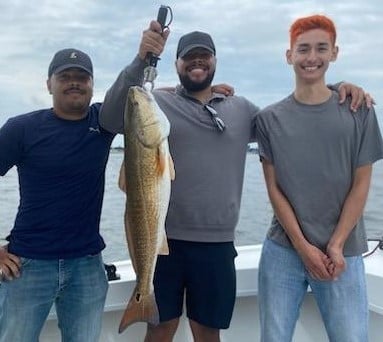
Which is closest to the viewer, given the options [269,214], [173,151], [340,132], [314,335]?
[340,132]

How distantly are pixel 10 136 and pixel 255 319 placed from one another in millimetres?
2542

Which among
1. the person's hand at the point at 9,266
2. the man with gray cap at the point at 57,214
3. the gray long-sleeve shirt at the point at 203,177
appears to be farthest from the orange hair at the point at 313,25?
the person's hand at the point at 9,266

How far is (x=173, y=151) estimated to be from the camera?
380cm

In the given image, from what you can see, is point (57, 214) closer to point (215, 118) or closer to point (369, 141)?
point (215, 118)

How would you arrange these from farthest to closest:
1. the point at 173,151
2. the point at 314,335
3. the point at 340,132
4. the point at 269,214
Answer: the point at 269,214 → the point at 314,335 → the point at 173,151 → the point at 340,132

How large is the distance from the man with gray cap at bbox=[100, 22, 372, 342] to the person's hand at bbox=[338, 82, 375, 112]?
0.63 metres

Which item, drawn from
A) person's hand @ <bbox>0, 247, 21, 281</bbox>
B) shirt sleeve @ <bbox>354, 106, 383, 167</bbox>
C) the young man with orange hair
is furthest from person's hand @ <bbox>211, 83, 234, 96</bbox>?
person's hand @ <bbox>0, 247, 21, 281</bbox>

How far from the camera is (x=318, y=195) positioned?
11.6 ft

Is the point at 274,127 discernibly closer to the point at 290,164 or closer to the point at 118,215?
the point at 290,164

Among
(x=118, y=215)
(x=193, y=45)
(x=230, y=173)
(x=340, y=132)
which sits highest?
(x=193, y=45)

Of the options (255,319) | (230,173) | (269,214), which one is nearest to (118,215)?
(269,214)

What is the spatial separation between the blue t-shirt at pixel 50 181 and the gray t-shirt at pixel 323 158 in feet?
3.99

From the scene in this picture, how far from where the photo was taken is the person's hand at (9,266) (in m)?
3.45

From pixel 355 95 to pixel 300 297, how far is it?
4.26 ft
